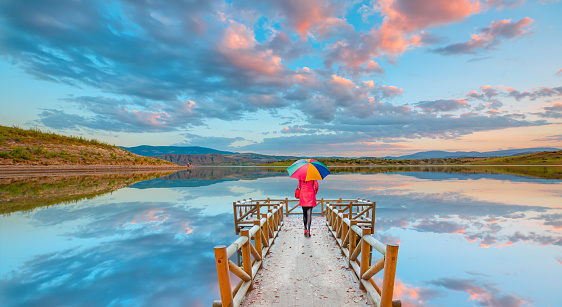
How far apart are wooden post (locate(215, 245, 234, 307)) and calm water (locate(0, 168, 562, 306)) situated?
505cm

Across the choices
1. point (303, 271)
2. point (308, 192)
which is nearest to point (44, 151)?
point (308, 192)

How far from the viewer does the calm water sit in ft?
28.8

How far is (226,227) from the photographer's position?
58.0ft

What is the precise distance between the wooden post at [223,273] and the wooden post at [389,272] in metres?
3.06

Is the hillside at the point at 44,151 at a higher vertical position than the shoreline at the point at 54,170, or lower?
higher

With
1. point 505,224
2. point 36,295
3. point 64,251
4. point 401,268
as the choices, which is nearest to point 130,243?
point 64,251

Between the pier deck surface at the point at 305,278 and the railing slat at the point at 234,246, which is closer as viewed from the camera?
the railing slat at the point at 234,246

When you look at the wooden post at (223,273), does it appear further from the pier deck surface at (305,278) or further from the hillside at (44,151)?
the hillside at (44,151)

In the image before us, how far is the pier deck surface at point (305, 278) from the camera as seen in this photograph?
5.51 m

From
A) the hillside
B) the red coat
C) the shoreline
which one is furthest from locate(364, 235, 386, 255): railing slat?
the hillside

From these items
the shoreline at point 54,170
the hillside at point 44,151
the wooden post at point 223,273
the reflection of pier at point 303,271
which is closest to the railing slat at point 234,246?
the reflection of pier at point 303,271

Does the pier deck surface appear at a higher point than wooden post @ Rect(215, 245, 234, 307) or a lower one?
lower

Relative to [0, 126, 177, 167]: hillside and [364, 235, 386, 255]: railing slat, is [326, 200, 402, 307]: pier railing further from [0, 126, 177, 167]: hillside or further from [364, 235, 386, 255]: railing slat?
[0, 126, 177, 167]: hillside

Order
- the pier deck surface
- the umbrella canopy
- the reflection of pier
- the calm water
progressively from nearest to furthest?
1. the reflection of pier
2. the pier deck surface
3. the umbrella canopy
4. the calm water
